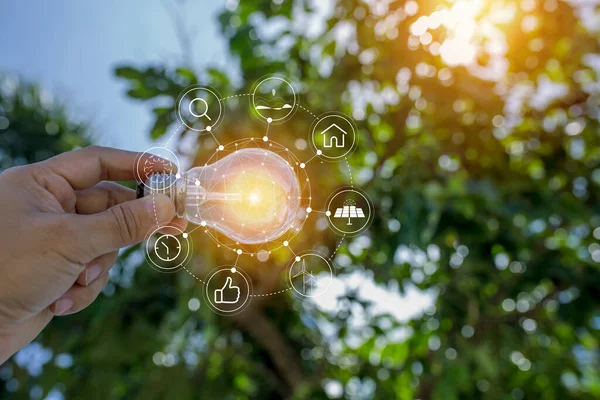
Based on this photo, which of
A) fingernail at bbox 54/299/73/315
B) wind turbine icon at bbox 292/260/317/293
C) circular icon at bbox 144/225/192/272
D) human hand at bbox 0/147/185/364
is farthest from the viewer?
wind turbine icon at bbox 292/260/317/293

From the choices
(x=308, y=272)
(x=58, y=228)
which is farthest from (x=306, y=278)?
(x=58, y=228)

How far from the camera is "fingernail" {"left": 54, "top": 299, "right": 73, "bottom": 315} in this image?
583 millimetres

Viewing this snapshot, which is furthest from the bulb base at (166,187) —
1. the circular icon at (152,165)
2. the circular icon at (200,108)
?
the circular icon at (200,108)

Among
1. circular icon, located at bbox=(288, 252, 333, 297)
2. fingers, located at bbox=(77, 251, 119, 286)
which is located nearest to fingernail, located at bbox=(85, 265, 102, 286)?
fingers, located at bbox=(77, 251, 119, 286)

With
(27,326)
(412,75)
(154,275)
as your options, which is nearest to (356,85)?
(412,75)

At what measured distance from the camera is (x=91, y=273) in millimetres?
592

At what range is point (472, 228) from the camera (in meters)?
1.06

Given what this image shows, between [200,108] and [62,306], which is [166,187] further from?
[200,108]

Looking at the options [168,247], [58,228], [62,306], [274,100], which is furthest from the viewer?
[274,100]

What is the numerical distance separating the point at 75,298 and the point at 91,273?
0.03 metres

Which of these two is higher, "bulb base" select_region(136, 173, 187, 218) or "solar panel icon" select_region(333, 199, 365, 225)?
"bulb base" select_region(136, 173, 187, 218)

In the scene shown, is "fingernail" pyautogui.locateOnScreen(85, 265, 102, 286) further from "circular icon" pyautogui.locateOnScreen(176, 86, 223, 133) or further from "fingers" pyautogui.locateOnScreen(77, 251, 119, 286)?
"circular icon" pyautogui.locateOnScreen(176, 86, 223, 133)

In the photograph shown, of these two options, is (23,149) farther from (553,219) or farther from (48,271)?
(553,219)

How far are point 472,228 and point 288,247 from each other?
1.18 ft
